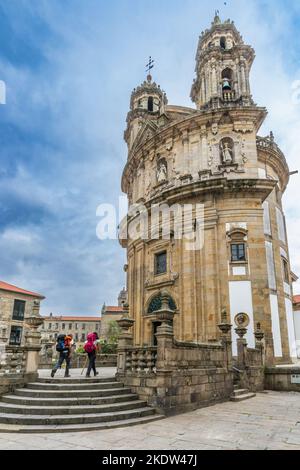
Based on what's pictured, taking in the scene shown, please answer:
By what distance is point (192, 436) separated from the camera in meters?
6.58

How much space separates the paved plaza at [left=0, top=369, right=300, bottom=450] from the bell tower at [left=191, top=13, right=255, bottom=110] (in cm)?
2121

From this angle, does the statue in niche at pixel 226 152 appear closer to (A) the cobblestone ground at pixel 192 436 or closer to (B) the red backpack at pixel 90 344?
(B) the red backpack at pixel 90 344

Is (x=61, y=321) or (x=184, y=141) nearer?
(x=184, y=141)

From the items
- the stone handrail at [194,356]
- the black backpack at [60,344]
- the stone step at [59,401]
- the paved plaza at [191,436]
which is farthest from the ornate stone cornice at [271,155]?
the stone step at [59,401]

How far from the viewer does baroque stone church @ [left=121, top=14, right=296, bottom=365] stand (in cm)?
1864

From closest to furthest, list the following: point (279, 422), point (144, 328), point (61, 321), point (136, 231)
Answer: point (279, 422) → point (144, 328) → point (136, 231) → point (61, 321)

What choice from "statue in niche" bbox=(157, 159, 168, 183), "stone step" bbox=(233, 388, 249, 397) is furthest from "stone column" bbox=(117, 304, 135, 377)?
"statue in niche" bbox=(157, 159, 168, 183)

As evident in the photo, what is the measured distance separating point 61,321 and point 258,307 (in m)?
76.7

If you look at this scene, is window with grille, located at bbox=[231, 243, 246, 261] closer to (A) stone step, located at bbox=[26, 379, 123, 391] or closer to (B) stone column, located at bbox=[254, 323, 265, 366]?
(B) stone column, located at bbox=[254, 323, 265, 366]

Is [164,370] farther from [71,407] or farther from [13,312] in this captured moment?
[13,312]

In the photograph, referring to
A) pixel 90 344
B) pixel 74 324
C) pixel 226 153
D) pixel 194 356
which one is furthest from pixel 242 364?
pixel 74 324

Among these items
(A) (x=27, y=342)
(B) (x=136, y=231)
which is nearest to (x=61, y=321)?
(B) (x=136, y=231)

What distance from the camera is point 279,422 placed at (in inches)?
324

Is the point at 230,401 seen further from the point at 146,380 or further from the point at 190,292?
the point at 190,292
